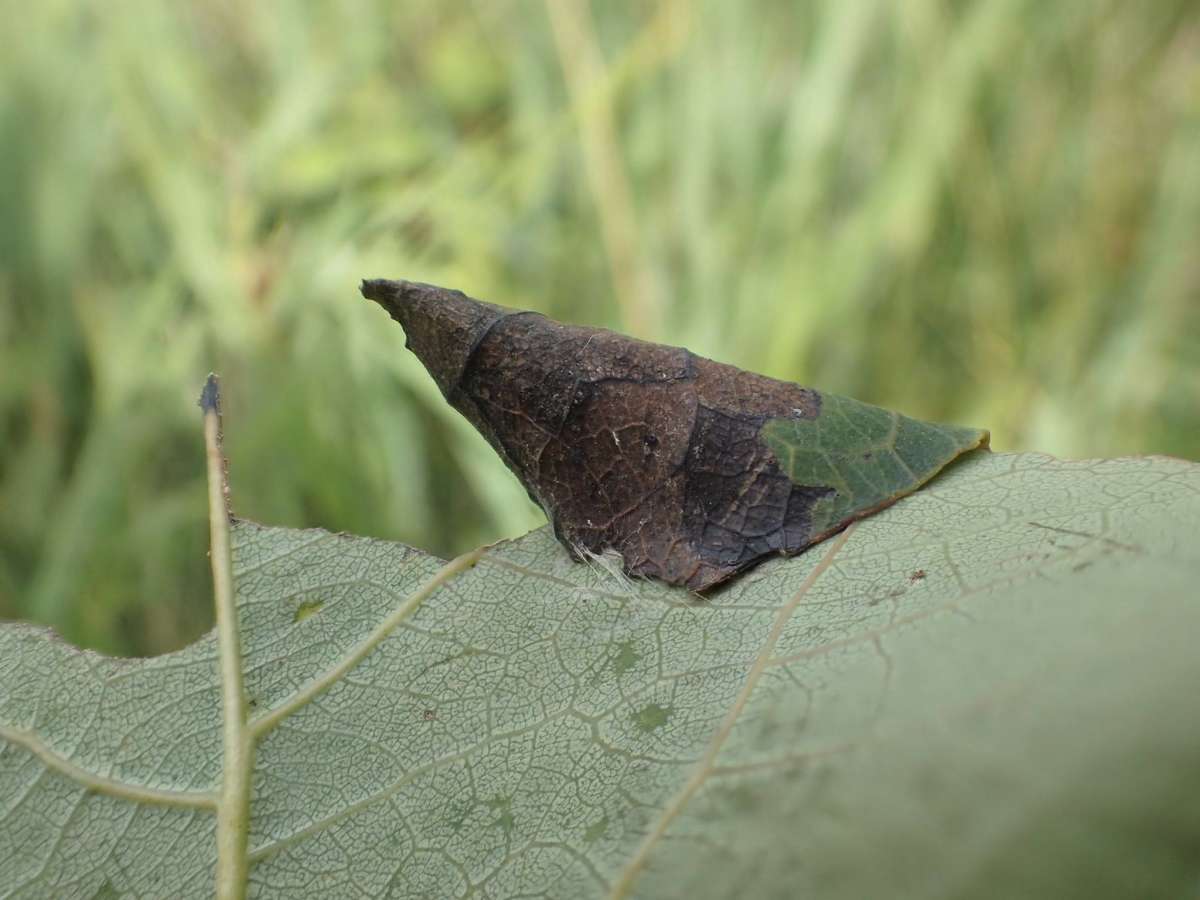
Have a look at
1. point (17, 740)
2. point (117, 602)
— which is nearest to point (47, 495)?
point (117, 602)

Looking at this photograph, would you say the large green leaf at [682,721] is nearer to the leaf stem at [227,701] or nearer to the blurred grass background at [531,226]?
the leaf stem at [227,701]

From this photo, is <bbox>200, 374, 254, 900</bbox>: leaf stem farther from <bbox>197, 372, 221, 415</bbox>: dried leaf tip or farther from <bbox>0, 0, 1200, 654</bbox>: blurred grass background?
<bbox>0, 0, 1200, 654</bbox>: blurred grass background

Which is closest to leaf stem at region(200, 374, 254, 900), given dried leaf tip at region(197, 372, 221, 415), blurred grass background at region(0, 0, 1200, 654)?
dried leaf tip at region(197, 372, 221, 415)

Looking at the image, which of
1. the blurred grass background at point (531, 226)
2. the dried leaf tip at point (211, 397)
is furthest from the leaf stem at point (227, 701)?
the blurred grass background at point (531, 226)

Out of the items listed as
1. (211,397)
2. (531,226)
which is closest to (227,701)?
(211,397)

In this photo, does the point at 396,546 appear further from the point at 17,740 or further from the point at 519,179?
the point at 519,179
